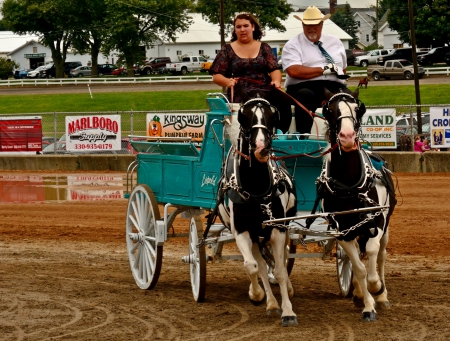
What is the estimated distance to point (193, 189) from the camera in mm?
10086

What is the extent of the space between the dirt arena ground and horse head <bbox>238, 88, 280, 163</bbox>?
1549 millimetres

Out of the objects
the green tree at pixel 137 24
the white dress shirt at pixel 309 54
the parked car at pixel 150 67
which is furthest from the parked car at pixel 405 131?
the parked car at pixel 150 67

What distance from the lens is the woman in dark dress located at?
9.54 metres

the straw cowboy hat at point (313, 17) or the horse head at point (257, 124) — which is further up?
the straw cowboy hat at point (313, 17)

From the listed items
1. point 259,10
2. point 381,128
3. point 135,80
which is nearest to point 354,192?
point 381,128

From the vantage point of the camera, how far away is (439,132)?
2544 cm

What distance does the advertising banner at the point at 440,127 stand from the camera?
25.3 m

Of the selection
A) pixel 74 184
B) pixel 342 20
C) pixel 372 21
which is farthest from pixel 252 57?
pixel 372 21

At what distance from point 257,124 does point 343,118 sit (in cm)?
72

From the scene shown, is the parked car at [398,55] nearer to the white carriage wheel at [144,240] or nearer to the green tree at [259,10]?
the green tree at [259,10]

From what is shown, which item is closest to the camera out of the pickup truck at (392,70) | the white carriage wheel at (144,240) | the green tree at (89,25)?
the white carriage wheel at (144,240)

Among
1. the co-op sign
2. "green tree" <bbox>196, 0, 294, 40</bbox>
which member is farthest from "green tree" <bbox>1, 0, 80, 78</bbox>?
the co-op sign

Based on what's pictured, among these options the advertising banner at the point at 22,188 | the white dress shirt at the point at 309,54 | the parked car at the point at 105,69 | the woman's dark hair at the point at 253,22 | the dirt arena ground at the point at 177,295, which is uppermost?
the woman's dark hair at the point at 253,22

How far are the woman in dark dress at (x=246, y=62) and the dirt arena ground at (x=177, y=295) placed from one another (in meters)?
2.24
